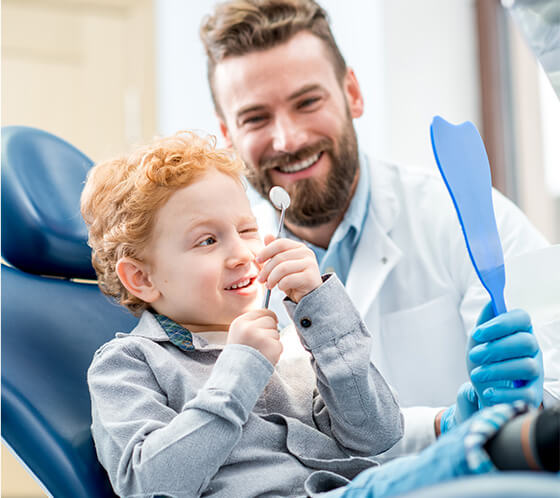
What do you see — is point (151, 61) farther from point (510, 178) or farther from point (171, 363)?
point (171, 363)

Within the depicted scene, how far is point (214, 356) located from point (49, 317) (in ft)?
0.88

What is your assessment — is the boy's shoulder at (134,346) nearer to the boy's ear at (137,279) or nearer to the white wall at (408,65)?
the boy's ear at (137,279)

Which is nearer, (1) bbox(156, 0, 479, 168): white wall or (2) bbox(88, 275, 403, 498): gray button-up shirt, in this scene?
(2) bbox(88, 275, 403, 498): gray button-up shirt

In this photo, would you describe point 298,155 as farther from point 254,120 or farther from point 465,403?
point 465,403

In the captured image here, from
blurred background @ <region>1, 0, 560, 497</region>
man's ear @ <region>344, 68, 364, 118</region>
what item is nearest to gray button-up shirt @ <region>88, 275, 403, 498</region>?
man's ear @ <region>344, 68, 364, 118</region>

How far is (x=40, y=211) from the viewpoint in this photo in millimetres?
1105

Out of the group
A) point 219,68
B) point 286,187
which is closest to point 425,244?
point 286,187

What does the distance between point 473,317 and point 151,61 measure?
1744 millimetres

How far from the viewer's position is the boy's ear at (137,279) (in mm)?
977

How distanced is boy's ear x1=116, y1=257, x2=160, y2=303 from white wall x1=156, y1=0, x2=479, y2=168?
5.15 ft

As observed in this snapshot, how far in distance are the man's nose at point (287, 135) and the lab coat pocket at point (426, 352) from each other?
39 cm

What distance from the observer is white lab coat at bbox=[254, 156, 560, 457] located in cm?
142

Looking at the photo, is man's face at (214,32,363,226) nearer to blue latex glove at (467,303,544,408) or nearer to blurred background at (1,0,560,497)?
blue latex glove at (467,303,544,408)

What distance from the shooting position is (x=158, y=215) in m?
0.96
